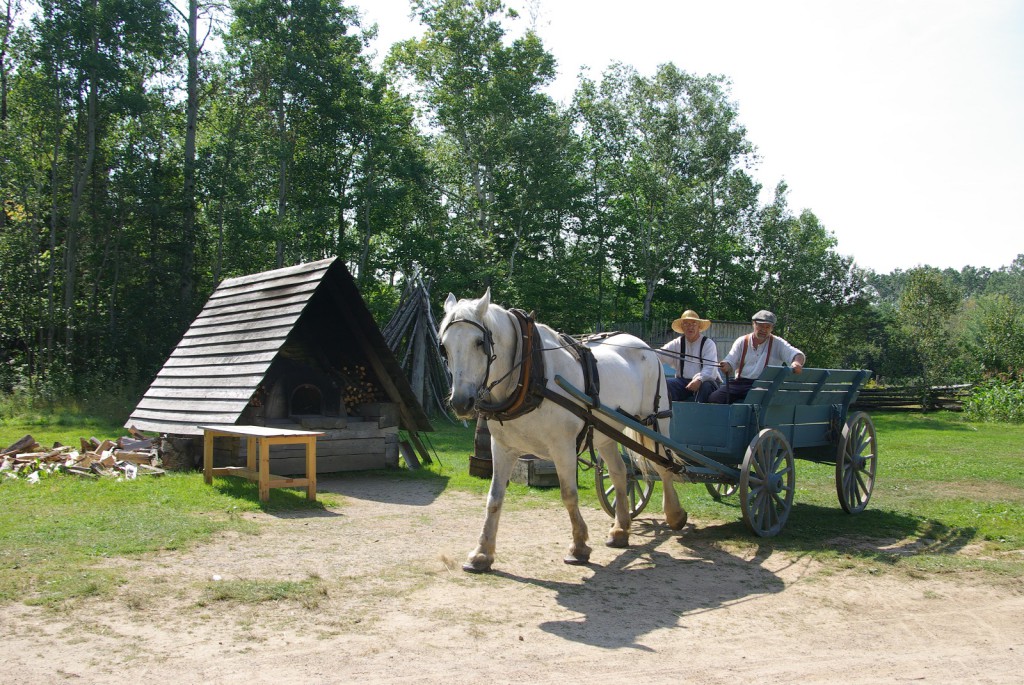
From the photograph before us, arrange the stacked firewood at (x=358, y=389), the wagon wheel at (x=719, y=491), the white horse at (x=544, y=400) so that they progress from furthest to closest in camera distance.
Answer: the stacked firewood at (x=358, y=389)
the wagon wheel at (x=719, y=491)
the white horse at (x=544, y=400)

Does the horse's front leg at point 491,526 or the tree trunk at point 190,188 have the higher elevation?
the tree trunk at point 190,188

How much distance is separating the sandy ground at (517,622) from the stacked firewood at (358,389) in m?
4.84

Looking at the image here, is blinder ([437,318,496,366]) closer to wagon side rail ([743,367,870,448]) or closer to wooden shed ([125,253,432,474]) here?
wagon side rail ([743,367,870,448])

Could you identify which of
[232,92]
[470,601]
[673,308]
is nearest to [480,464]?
[470,601]

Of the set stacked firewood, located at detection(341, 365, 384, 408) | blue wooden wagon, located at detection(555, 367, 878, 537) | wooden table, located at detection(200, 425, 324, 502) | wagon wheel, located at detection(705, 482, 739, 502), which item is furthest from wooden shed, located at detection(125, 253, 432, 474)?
wagon wheel, located at detection(705, 482, 739, 502)

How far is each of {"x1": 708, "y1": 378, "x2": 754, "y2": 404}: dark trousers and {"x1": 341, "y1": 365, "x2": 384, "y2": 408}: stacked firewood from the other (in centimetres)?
568

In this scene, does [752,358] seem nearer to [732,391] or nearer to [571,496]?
[732,391]

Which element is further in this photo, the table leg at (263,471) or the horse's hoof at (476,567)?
the table leg at (263,471)

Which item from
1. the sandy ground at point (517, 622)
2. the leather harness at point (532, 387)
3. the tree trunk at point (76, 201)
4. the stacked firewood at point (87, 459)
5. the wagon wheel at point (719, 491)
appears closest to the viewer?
the sandy ground at point (517, 622)

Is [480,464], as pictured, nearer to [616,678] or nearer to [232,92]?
[616,678]

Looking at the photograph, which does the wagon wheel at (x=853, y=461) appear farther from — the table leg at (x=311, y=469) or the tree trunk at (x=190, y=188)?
the tree trunk at (x=190, y=188)

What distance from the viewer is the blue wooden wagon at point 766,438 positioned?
7.16 m

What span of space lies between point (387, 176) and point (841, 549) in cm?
2185

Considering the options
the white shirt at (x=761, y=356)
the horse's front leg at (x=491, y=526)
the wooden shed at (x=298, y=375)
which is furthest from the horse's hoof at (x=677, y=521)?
the wooden shed at (x=298, y=375)
